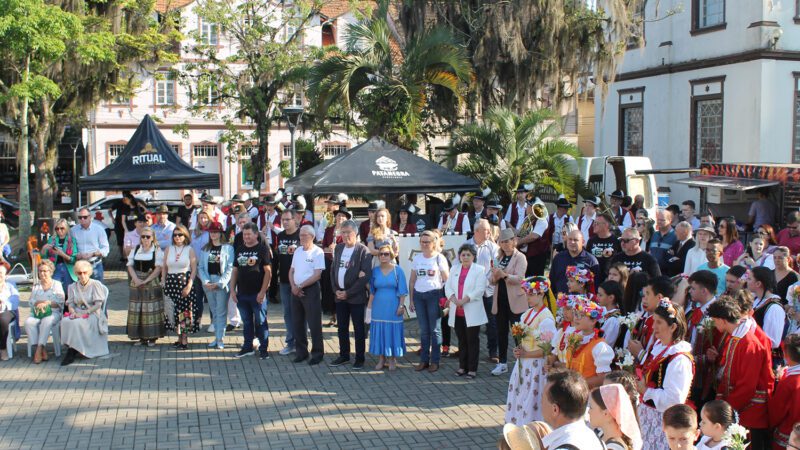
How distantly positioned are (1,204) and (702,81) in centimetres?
2485

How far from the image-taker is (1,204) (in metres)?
29.2

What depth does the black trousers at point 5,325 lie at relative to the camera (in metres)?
9.97

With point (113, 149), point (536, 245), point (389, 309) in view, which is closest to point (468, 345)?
point (389, 309)

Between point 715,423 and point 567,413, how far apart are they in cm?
126

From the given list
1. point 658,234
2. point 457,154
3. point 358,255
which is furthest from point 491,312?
point 457,154

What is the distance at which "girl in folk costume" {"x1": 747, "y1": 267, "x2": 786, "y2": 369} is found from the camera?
6.58 meters

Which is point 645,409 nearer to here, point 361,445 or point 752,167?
point 361,445

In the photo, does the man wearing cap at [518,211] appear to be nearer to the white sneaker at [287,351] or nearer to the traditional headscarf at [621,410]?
the white sneaker at [287,351]

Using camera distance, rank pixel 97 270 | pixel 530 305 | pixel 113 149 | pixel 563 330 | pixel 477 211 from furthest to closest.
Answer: pixel 113 149, pixel 477 211, pixel 97 270, pixel 530 305, pixel 563 330

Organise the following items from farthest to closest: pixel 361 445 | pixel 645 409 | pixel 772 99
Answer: pixel 772 99
pixel 361 445
pixel 645 409

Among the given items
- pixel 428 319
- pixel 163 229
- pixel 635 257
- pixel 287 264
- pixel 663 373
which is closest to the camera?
pixel 663 373

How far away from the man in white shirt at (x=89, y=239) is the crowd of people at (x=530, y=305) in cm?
3

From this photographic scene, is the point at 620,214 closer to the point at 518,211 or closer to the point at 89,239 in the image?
the point at 518,211

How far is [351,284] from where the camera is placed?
31.0 ft
